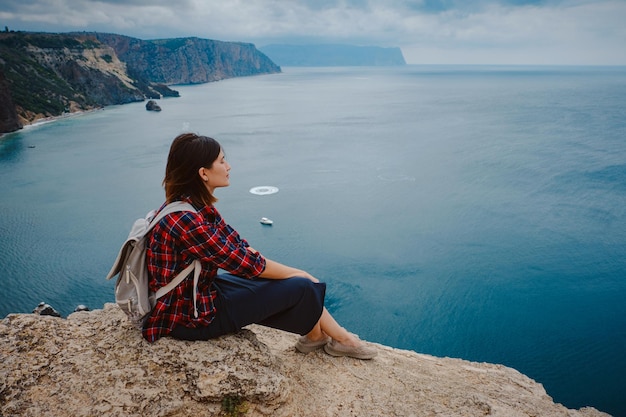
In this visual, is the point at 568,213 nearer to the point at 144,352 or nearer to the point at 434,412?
the point at 434,412

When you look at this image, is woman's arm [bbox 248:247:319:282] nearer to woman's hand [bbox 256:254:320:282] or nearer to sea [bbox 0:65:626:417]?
woman's hand [bbox 256:254:320:282]

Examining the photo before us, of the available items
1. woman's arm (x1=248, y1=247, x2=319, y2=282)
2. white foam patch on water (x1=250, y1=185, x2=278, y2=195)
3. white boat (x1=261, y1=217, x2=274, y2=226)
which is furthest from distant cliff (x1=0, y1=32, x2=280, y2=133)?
woman's arm (x1=248, y1=247, x2=319, y2=282)

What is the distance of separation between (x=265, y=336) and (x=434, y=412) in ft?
8.24

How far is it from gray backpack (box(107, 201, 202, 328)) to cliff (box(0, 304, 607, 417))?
0.55 metres

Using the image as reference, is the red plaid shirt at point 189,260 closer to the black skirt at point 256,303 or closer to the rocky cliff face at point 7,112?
the black skirt at point 256,303

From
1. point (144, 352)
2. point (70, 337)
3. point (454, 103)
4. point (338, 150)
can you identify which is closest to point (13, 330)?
point (70, 337)

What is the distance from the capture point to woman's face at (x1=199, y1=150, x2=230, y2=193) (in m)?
3.54

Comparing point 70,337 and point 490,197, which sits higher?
point 70,337

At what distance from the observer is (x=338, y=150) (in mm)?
48562

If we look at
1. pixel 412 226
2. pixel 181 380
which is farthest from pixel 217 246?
pixel 412 226

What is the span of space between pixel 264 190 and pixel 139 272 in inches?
1226

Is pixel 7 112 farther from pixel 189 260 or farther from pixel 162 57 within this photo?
pixel 162 57

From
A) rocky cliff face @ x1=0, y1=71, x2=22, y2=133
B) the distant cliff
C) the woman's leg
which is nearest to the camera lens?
the woman's leg

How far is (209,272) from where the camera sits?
354cm
